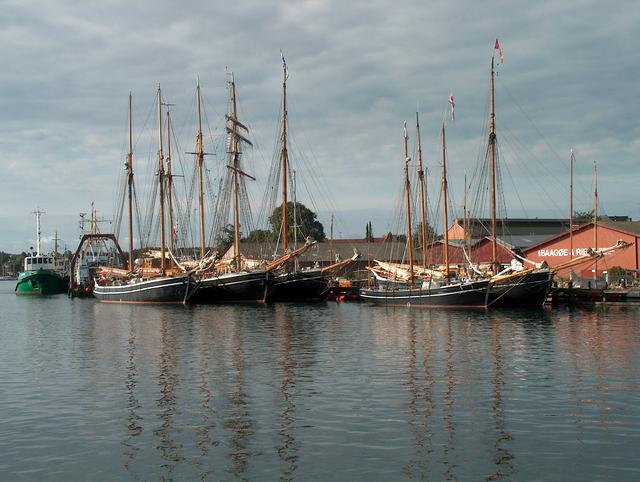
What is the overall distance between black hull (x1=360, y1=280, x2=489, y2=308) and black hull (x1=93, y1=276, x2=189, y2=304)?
72.3 feet

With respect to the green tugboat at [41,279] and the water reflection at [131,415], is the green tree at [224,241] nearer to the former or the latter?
the green tugboat at [41,279]

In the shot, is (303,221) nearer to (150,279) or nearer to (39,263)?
(39,263)

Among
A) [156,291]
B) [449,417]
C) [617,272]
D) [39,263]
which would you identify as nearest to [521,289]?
[617,272]

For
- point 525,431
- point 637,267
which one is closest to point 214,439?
point 525,431

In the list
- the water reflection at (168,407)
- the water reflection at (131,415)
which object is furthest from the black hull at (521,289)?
the water reflection at (131,415)

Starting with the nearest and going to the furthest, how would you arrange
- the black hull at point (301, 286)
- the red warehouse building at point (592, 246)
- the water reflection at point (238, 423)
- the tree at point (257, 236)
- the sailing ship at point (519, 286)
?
the water reflection at point (238, 423), the sailing ship at point (519, 286), the red warehouse building at point (592, 246), the black hull at point (301, 286), the tree at point (257, 236)

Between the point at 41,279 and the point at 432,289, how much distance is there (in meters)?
83.8

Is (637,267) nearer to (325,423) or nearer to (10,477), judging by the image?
(325,423)

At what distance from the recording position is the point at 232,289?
269ft

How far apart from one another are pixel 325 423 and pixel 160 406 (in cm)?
620

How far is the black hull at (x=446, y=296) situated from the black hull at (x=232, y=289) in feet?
46.1

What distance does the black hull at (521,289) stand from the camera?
220ft

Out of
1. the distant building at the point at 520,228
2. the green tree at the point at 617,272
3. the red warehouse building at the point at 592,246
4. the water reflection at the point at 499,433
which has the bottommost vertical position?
the water reflection at the point at 499,433

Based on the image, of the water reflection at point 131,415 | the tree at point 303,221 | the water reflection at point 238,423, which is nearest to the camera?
the water reflection at point 238,423
